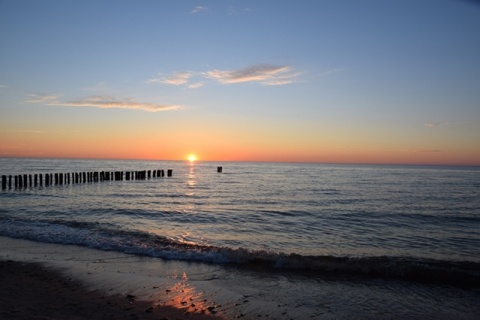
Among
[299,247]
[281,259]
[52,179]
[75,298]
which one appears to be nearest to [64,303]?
[75,298]

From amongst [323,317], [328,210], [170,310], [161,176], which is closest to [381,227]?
[328,210]

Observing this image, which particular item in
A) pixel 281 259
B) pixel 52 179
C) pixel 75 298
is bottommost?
pixel 281 259

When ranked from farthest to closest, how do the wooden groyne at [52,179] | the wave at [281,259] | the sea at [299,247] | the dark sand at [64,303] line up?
the wooden groyne at [52,179] → the wave at [281,259] → the sea at [299,247] → the dark sand at [64,303]

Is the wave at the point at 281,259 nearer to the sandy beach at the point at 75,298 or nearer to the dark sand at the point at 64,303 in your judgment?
the sandy beach at the point at 75,298

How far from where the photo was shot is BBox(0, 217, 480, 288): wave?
372 inches

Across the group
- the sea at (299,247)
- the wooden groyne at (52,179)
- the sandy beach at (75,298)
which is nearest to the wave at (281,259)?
the sea at (299,247)

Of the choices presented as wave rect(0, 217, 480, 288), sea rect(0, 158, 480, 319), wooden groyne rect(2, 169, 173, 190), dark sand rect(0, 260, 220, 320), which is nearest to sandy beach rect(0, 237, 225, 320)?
dark sand rect(0, 260, 220, 320)

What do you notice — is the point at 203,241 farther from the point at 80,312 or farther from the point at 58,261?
the point at 80,312

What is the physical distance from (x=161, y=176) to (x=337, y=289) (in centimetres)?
5468

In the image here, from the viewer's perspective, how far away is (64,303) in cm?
649

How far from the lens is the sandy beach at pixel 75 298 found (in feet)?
A: 19.8

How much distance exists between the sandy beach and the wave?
8.43ft

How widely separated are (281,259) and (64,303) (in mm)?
5822

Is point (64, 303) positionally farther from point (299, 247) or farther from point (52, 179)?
point (52, 179)
